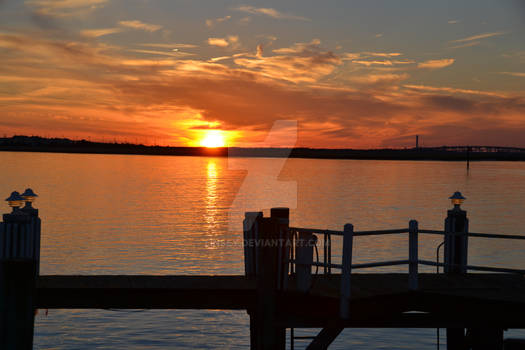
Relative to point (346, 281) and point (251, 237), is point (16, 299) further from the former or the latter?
point (346, 281)

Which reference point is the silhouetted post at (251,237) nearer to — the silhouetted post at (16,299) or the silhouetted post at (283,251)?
the silhouetted post at (283,251)

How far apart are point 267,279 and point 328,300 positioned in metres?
Answer: 1.20

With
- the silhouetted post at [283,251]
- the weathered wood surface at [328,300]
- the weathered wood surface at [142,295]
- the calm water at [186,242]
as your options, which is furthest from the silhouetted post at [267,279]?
the calm water at [186,242]

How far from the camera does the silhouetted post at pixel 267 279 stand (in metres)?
10.4

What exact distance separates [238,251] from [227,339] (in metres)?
17.6

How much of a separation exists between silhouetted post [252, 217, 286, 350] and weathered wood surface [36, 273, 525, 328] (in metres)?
0.32

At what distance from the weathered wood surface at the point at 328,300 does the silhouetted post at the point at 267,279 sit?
319mm

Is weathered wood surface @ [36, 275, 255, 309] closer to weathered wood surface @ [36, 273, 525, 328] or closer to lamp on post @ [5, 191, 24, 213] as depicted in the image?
weathered wood surface @ [36, 273, 525, 328]

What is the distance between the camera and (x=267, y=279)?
10.7 m

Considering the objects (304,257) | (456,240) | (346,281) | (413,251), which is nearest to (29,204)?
(304,257)

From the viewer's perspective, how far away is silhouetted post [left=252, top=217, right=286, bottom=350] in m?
10.4

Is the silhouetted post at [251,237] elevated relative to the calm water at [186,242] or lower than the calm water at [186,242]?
elevated

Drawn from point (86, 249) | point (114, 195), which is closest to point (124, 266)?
point (86, 249)

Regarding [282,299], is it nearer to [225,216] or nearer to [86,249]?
[86,249]
